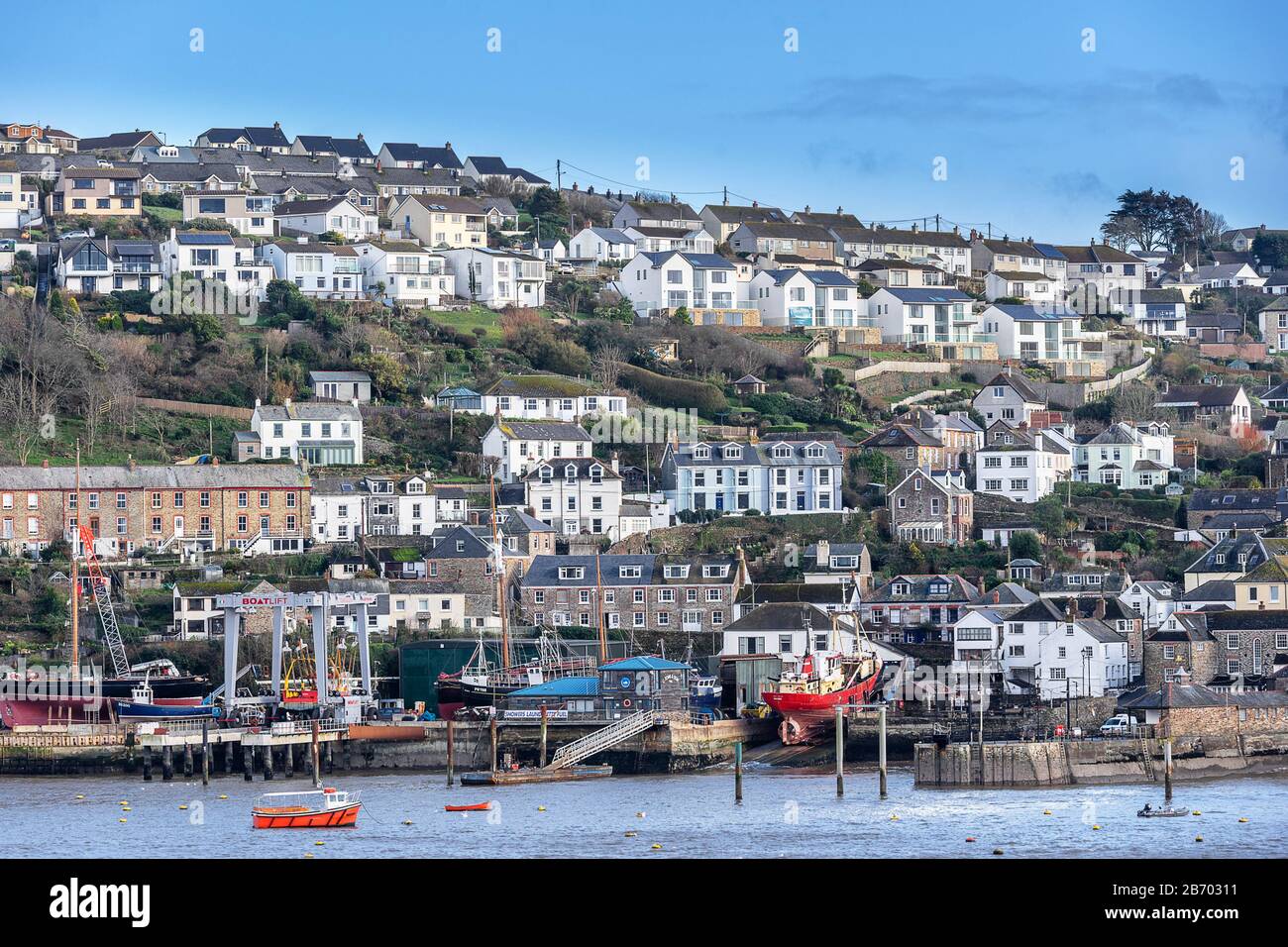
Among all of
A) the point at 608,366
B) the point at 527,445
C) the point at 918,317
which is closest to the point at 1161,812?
the point at 527,445

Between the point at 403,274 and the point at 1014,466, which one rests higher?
the point at 403,274

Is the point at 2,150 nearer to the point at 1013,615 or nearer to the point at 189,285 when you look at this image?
the point at 189,285

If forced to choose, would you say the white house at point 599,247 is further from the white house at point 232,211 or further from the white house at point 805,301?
the white house at point 232,211

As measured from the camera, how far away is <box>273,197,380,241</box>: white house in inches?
4250

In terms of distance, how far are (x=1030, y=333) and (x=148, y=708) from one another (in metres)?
55.8

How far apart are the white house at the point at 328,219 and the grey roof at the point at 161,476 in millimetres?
32829

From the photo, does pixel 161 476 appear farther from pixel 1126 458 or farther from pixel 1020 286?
pixel 1020 286

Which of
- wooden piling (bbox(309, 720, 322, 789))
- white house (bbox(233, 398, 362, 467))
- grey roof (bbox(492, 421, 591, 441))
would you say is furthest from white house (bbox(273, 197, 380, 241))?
wooden piling (bbox(309, 720, 322, 789))

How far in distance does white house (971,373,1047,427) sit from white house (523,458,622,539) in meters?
20.0

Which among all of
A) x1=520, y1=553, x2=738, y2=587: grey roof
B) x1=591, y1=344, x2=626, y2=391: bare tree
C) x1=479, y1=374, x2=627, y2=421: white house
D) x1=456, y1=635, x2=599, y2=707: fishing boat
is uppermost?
x1=591, y1=344, x2=626, y2=391: bare tree

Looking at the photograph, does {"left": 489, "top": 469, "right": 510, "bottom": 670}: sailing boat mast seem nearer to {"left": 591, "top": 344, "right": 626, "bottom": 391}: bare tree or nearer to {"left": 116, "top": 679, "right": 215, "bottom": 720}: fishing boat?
{"left": 116, "top": 679, "right": 215, "bottom": 720}: fishing boat

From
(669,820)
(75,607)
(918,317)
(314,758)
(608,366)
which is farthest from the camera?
(918,317)

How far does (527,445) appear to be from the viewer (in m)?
82.7
